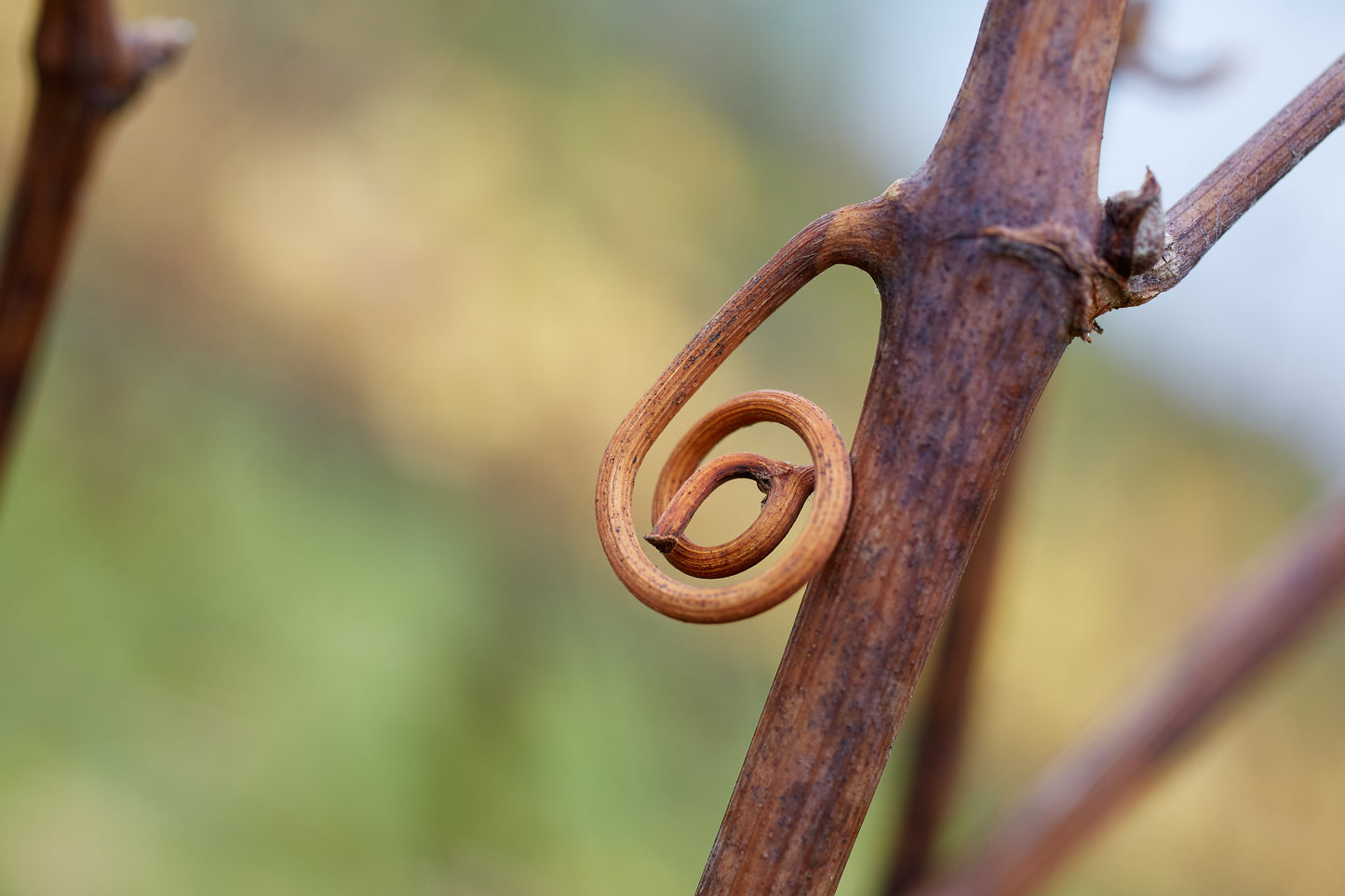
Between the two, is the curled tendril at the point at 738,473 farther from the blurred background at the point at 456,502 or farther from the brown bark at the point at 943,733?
the blurred background at the point at 456,502

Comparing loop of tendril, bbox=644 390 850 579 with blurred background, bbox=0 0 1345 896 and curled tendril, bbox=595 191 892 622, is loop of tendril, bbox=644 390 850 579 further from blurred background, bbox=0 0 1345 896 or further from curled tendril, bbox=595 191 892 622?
blurred background, bbox=0 0 1345 896

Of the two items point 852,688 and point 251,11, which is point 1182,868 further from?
point 251,11

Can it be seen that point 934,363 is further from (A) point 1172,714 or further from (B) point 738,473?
(A) point 1172,714

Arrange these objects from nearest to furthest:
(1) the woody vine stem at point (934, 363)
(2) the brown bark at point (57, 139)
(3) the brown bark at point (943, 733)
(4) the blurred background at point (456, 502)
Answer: (1) the woody vine stem at point (934, 363), (2) the brown bark at point (57, 139), (3) the brown bark at point (943, 733), (4) the blurred background at point (456, 502)

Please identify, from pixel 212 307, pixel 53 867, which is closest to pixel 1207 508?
pixel 53 867

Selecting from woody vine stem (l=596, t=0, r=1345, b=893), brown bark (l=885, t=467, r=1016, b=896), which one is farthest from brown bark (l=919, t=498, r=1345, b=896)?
woody vine stem (l=596, t=0, r=1345, b=893)

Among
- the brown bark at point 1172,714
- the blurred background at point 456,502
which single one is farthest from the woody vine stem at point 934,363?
the blurred background at point 456,502
